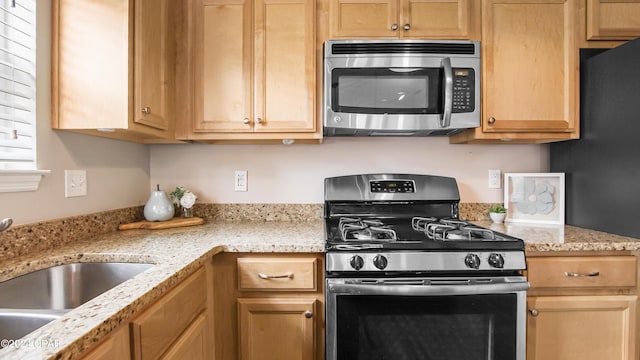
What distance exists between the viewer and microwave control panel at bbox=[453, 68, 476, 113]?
1622 mm

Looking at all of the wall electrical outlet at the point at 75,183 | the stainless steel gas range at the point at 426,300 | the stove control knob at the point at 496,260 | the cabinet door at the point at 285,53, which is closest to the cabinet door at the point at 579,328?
the stainless steel gas range at the point at 426,300

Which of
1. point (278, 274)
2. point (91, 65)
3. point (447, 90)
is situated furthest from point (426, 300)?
point (91, 65)

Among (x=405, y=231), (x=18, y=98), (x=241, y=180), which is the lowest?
(x=405, y=231)

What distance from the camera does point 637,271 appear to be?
1355mm

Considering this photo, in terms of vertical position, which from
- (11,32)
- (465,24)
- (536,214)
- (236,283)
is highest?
(465,24)

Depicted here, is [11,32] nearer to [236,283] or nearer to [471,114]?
[236,283]

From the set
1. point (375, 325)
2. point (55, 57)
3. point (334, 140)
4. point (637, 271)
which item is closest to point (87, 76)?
point (55, 57)

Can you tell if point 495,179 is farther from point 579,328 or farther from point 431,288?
point 431,288

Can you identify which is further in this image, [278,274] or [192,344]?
[278,274]

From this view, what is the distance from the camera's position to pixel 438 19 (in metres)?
1.66

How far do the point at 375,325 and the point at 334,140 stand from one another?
3.65ft

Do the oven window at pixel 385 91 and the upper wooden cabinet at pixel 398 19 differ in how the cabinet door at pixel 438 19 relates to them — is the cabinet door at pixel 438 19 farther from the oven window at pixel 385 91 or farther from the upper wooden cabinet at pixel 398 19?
the oven window at pixel 385 91

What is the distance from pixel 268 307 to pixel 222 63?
1225mm

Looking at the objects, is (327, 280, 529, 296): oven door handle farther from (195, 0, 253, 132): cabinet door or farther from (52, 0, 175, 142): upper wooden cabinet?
(52, 0, 175, 142): upper wooden cabinet
